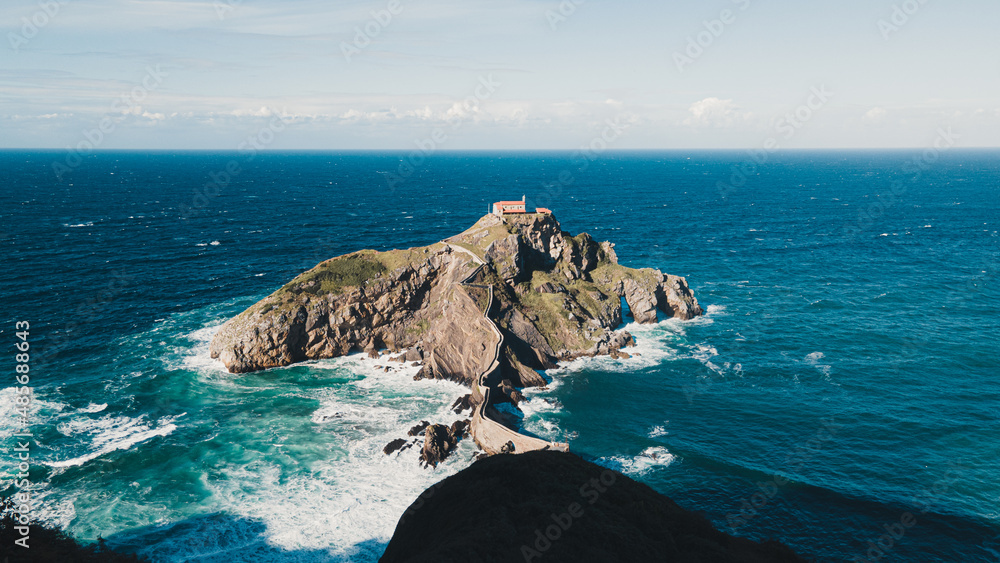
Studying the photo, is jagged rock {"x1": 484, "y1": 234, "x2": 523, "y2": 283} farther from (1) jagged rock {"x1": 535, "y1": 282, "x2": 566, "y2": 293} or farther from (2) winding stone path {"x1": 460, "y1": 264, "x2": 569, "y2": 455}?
(2) winding stone path {"x1": 460, "y1": 264, "x2": 569, "y2": 455}

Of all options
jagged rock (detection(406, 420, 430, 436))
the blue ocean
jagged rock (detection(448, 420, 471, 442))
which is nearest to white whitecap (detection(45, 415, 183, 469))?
the blue ocean

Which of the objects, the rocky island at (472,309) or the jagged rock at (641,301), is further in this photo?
the jagged rock at (641,301)

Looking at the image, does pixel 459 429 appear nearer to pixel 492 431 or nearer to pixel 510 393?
pixel 492 431

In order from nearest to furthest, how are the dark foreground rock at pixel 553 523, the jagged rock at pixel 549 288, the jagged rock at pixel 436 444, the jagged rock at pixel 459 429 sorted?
the dark foreground rock at pixel 553 523 → the jagged rock at pixel 436 444 → the jagged rock at pixel 459 429 → the jagged rock at pixel 549 288

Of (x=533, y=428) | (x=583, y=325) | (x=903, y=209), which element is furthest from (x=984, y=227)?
(x=533, y=428)

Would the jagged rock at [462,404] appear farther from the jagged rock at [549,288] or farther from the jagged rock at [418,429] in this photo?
the jagged rock at [549,288]

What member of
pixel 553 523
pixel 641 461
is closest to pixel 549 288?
pixel 641 461

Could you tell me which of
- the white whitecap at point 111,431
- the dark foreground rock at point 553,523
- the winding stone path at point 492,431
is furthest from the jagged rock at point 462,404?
the white whitecap at point 111,431
